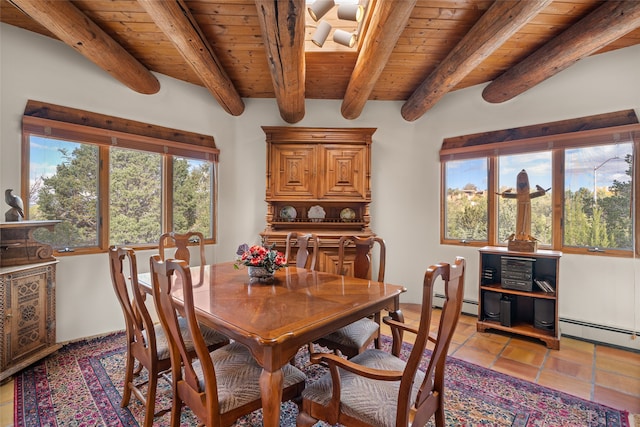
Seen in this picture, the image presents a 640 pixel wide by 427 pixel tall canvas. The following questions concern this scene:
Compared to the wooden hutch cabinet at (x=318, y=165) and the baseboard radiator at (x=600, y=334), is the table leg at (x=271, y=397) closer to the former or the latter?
the wooden hutch cabinet at (x=318, y=165)

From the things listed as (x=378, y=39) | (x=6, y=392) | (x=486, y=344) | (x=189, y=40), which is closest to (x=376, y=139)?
(x=378, y=39)

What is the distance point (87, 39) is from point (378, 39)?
7.23 feet

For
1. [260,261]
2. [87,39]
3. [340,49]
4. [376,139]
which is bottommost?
[260,261]

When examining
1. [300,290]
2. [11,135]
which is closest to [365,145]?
[300,290]

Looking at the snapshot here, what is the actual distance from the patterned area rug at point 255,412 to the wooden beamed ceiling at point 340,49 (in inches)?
98.1

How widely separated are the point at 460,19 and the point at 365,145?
1.68m

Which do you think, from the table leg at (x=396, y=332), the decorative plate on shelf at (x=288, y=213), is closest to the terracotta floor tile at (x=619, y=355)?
the table leg at (x=396, y=332)

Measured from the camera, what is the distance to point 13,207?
2.31 meters

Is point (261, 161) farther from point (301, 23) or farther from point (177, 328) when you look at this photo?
point (177, 328)

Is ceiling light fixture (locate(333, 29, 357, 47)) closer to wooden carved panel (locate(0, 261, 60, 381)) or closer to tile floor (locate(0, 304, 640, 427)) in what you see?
tile floor (locate(0, 304, 640, 427))

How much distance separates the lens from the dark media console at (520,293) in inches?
110

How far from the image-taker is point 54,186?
9.05 feet

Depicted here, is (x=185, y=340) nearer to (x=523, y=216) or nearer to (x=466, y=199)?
(x=523, y=216)

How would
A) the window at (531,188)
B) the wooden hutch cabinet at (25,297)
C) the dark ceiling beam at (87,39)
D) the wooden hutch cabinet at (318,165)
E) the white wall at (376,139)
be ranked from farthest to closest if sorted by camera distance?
1. the wooden hutch cabinet at (318,165)
2. the window at (531,188)
3. the white wall at (376,139)
4. the wooden hutch cabinet at (25,297)
5. the dark ceiling beam at (87,39)
